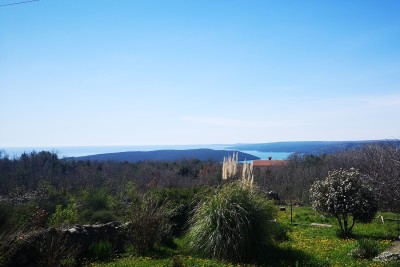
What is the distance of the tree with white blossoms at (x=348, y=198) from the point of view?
11539mm

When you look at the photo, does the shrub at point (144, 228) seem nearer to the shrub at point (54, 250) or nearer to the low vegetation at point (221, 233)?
the low vegetation at point (221, 233)

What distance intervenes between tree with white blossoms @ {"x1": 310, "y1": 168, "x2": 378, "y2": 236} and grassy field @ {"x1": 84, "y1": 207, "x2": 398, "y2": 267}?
0.71 m

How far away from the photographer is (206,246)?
902 cm

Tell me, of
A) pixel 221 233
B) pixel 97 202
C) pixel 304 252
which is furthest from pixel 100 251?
pixel 97 202

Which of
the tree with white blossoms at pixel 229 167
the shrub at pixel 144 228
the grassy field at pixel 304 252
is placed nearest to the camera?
the grassy field at pixel 304 252

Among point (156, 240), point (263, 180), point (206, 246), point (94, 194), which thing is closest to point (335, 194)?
point (206, 246)

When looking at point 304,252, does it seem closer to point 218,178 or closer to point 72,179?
point 218,178

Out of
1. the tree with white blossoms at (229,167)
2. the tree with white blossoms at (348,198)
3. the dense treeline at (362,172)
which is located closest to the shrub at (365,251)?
the tree with white blossoms at (348,198)

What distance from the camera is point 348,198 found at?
11.6 metres

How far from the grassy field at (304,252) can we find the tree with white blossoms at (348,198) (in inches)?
27.9

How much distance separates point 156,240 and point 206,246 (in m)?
1.76

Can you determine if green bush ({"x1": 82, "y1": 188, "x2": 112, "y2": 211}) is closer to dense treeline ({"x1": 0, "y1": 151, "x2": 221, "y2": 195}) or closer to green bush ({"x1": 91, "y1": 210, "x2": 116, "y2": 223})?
green bush ({"x1": 91, "y1": 210, "x2": 116, "y2": 223})

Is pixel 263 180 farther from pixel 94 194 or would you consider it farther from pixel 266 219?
pixel 266 219

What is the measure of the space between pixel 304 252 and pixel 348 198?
3.08 meters
